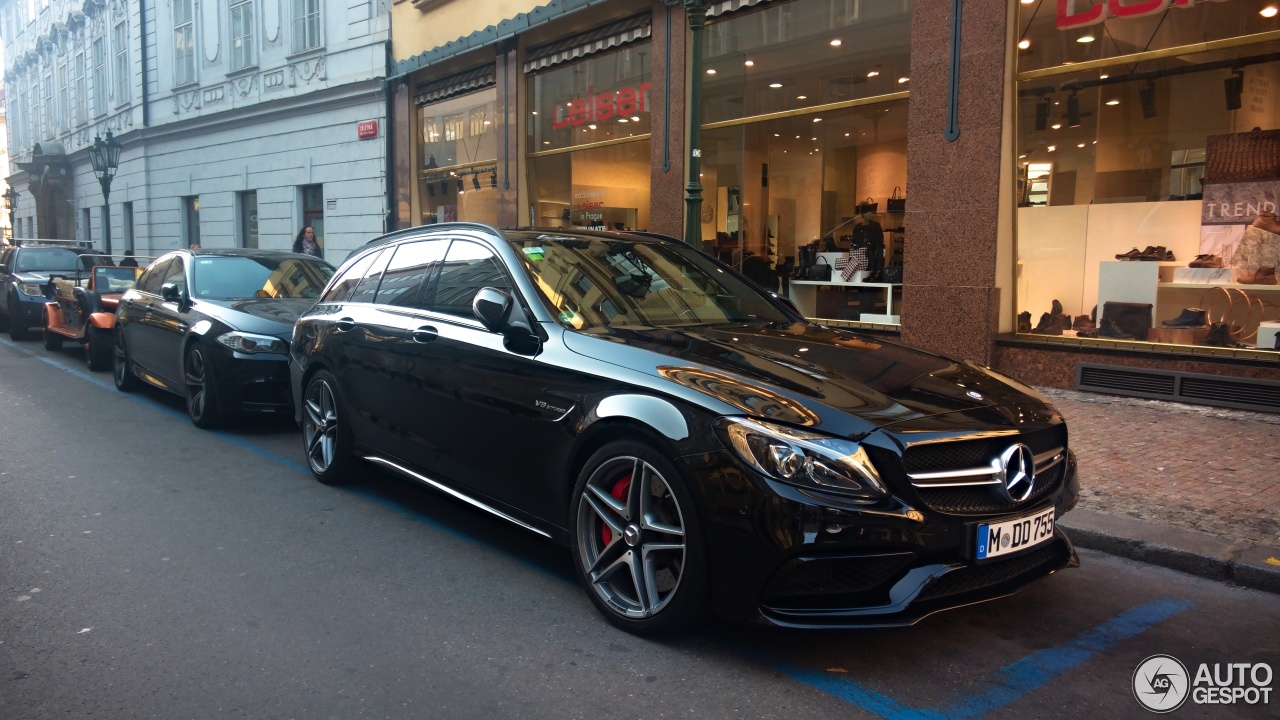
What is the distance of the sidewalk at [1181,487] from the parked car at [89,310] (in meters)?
10.8

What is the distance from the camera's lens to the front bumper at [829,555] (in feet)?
10.5

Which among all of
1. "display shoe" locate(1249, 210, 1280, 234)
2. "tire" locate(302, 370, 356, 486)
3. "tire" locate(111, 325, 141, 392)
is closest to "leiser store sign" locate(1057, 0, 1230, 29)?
"display shoe" locate(1249, 210, 1280, 234)

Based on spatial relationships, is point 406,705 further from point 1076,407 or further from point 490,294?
point 1076,407

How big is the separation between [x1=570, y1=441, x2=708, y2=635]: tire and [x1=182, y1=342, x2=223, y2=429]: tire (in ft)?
17.0

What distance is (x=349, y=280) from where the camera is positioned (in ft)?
20.9

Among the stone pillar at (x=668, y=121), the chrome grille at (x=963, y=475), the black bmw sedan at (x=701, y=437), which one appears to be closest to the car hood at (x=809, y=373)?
the black bmw sedan at (x=701, y=437)

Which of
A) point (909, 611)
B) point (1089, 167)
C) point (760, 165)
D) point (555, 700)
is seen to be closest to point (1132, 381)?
point (1089, 167)

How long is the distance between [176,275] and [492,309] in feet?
20.6

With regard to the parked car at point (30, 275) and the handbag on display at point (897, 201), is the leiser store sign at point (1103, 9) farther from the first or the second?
the parked car at point (30, 275)

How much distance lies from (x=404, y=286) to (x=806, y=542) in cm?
326

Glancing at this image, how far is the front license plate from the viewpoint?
11.0 ft

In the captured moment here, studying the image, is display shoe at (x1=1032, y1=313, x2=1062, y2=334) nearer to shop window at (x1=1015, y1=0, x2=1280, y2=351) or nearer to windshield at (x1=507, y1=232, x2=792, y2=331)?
shop window at (x1=1015, y1=0, x2=1280, y2=351)

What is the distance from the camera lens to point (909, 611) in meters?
3.23

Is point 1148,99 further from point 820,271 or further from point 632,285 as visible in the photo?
point 632,285
